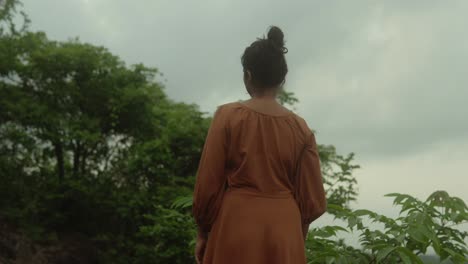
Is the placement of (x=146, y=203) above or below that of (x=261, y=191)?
above

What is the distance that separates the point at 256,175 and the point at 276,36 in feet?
2.44

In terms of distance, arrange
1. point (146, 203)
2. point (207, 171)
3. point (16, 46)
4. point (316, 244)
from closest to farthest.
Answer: point (207, 171), point (316, 244), point (146, 203), point (16, 46)

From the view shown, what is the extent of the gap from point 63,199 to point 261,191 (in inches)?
698

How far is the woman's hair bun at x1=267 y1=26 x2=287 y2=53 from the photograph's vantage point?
3518 mm

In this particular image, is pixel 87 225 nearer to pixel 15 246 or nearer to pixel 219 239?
pixel 15 246

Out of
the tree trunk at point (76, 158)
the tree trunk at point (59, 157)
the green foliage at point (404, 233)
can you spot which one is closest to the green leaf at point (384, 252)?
the green foliage at point (404, 233)

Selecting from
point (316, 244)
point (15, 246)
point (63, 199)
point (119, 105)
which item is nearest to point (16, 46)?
point (119, 105)

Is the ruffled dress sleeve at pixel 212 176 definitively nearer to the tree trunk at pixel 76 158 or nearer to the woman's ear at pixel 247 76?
the woman's ear at pixel 247 76

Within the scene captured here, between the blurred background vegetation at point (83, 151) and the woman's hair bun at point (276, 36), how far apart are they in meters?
12.8

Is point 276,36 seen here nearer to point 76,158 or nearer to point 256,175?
point 256,175

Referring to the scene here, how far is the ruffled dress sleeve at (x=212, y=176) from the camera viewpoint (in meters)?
3.42

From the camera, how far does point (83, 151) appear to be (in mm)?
20391

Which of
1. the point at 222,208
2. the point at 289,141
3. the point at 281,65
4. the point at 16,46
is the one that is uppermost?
the point at 16,46

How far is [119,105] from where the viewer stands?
19984 millimetres
